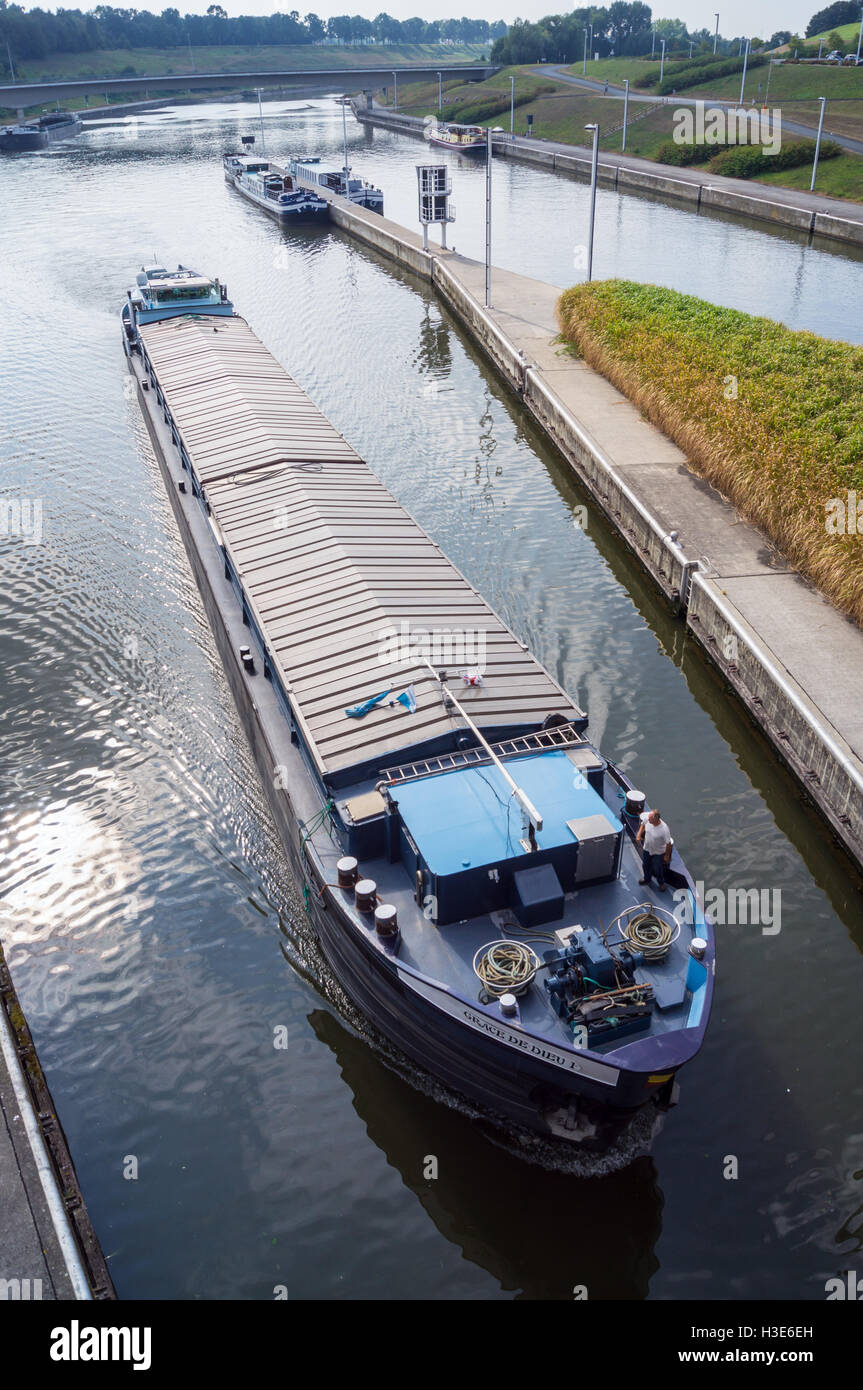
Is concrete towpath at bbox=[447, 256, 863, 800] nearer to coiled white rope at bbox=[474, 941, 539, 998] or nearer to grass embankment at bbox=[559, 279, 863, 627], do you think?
grass embankment at bbox=[559, 279, 863, 627]

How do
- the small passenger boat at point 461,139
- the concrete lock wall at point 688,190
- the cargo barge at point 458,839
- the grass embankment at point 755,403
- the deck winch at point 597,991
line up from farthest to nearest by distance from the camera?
1. the small passenger boat at point 461,139
2. the concrete lock wall at point 688,190
3. the grass embankment at point 755,403
4. the cargo barge at point 458,839
5. the deck winch at point 597,991

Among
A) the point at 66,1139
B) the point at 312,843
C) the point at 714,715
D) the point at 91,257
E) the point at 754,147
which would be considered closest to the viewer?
the point at 66,1139

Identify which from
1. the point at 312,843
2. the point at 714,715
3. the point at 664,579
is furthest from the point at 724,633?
the point at 312,843

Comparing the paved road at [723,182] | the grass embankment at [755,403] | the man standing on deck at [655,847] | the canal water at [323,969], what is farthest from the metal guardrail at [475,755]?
the paved road at [723,182]

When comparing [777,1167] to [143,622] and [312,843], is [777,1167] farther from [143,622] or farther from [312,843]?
[143,622]

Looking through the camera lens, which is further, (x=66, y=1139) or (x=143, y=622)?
(x=143, y=622)

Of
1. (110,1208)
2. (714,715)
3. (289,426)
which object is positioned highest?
(289,426)

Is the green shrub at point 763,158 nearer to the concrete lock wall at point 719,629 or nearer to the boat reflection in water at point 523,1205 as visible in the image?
the concrete lock wall at point 719,629
